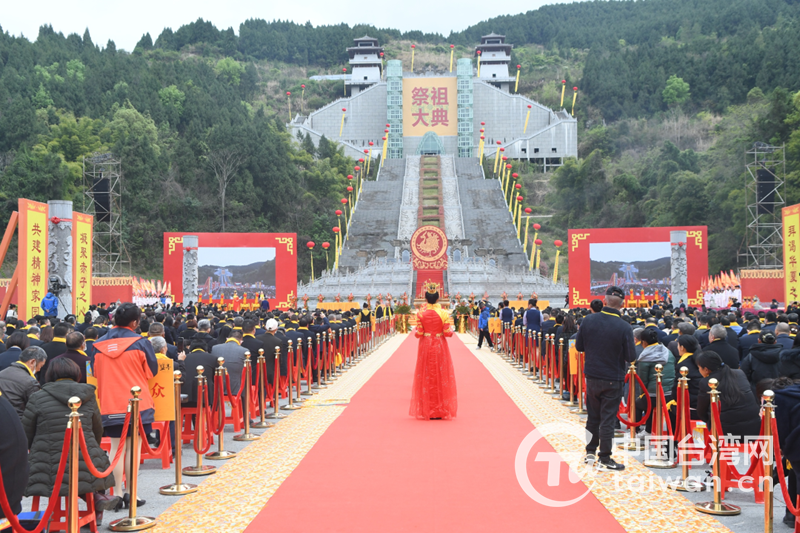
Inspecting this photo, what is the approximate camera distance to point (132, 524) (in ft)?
14.4

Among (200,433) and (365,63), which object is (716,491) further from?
(365,63)

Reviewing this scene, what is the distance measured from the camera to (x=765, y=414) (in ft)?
13.2

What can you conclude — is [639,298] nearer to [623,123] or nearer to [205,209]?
[205,209]

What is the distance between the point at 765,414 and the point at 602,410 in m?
1.74

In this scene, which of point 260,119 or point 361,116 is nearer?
point 260,119

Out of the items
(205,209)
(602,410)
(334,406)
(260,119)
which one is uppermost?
(260,119)

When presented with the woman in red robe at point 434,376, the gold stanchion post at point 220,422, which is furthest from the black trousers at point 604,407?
the gold stanchion post at point 220,422

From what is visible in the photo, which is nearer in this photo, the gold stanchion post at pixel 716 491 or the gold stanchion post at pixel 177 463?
the gold stanchion post at pixel 716 491

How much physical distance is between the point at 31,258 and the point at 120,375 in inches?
471

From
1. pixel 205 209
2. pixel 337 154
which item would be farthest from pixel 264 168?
pixel 337 154

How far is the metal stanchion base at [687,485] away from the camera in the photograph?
5.12 meters

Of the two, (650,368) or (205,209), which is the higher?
(205,209)

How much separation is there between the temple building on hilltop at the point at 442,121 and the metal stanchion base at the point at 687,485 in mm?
57896

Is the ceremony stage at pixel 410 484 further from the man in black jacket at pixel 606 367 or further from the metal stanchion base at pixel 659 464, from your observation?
the man in black jacket at pixel 606 367
